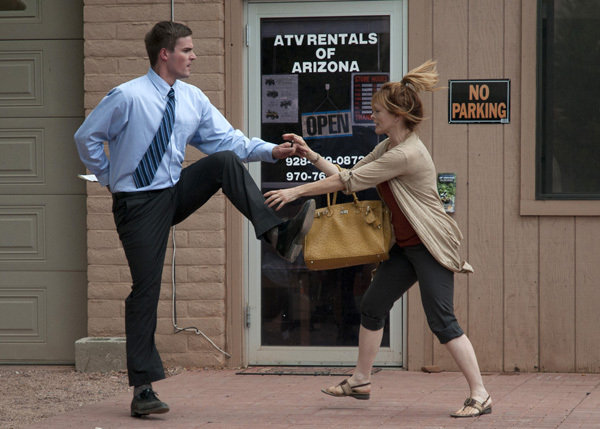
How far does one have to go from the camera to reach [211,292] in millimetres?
7590

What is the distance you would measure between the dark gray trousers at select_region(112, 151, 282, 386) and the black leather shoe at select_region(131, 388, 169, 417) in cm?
7

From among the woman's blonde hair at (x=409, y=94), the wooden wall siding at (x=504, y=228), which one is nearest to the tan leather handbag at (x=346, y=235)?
the woman's blonde hair at (x=409, y=94)

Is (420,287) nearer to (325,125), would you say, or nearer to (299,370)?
(299,370)

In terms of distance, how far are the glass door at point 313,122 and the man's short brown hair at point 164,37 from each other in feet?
6.03

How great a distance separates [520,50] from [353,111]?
49.9 inches

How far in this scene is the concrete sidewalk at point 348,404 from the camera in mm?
5570

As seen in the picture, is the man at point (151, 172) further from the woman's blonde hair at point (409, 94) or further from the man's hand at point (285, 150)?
the woman's blonde hair at point (409, 94)

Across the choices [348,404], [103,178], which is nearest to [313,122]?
[103,178]

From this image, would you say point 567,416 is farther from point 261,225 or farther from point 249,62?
point 249,62

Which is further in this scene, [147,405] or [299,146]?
[299,146]

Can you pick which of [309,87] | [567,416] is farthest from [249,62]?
[567,416]

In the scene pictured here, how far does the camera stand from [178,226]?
761 cm

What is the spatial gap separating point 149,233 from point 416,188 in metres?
1.51

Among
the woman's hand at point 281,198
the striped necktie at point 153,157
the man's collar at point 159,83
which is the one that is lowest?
the woman's hand at point 281,198
